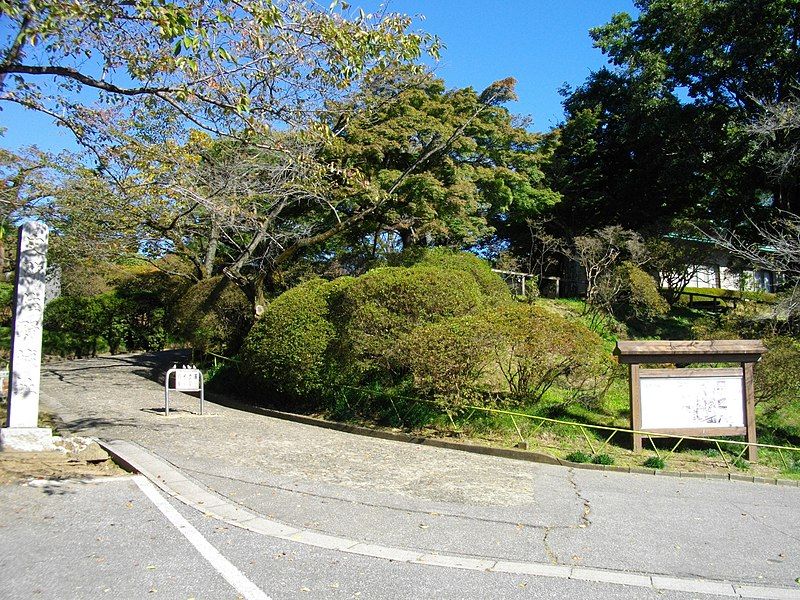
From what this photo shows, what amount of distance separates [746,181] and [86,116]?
75.0 ft

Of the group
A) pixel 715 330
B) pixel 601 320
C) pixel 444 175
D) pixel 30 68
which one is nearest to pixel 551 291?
pixel 601 320

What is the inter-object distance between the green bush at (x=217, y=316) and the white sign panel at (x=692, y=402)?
1107 cm

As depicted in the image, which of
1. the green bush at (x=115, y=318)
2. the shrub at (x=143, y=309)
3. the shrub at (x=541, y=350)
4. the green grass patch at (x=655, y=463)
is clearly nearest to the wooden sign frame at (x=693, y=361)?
the shrub at (x=541, y=350)

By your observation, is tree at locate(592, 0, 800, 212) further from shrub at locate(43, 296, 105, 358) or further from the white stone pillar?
shrub at locate(43, 296, 105, 358)

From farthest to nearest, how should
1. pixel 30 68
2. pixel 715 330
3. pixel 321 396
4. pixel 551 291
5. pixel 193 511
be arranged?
pixel 551 291 → pixel 715 330 → pixel 321 396 → pixel 30 68 → pixel 193 511

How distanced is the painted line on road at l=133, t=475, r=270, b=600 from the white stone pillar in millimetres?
1901

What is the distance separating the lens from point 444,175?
63.1 feet

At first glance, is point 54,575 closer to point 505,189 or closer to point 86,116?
point 86,116

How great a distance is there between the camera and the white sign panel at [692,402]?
11.1 meters

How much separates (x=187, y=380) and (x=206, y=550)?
24.9 feet

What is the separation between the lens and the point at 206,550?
18.2ft

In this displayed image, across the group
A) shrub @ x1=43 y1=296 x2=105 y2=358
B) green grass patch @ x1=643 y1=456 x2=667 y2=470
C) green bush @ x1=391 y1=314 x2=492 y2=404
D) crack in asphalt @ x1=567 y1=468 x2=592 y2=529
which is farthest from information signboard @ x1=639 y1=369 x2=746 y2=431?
shrub @ x1=43 y1=296 x2=105 y2=358

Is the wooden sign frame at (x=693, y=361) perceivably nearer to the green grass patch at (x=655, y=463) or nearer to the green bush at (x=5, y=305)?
the green grass patch at (x=655, y=463)

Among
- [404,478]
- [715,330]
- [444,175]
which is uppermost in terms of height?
[444,175]
